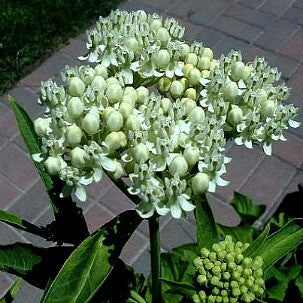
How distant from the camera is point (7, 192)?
259 centimetres

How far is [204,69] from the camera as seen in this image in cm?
118

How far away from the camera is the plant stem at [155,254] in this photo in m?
1.13

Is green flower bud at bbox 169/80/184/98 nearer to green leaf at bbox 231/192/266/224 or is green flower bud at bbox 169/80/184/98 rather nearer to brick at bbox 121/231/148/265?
green leaf at bbox 231/192/266/224

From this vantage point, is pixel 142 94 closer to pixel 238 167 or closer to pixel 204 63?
pixel 204 63

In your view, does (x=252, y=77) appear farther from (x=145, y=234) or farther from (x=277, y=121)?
(x=145, y=234)

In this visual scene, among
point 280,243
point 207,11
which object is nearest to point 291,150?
point 207,11

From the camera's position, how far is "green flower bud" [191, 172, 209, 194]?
100cm

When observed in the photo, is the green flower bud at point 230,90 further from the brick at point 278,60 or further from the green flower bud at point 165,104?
the brick at point 278,60

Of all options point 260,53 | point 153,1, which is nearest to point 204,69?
point 260,53

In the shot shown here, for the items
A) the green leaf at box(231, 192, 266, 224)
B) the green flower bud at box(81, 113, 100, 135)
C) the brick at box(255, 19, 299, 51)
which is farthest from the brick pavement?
the green flower bud at box(81, 113, 100, 135)

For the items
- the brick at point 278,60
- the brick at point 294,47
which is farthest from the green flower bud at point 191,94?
the brick at point 294,47

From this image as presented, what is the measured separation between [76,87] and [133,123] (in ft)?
0.44

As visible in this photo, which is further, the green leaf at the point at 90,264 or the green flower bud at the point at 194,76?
the green flower bud at the point at 194,76

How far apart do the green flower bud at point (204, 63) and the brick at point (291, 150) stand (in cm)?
154
